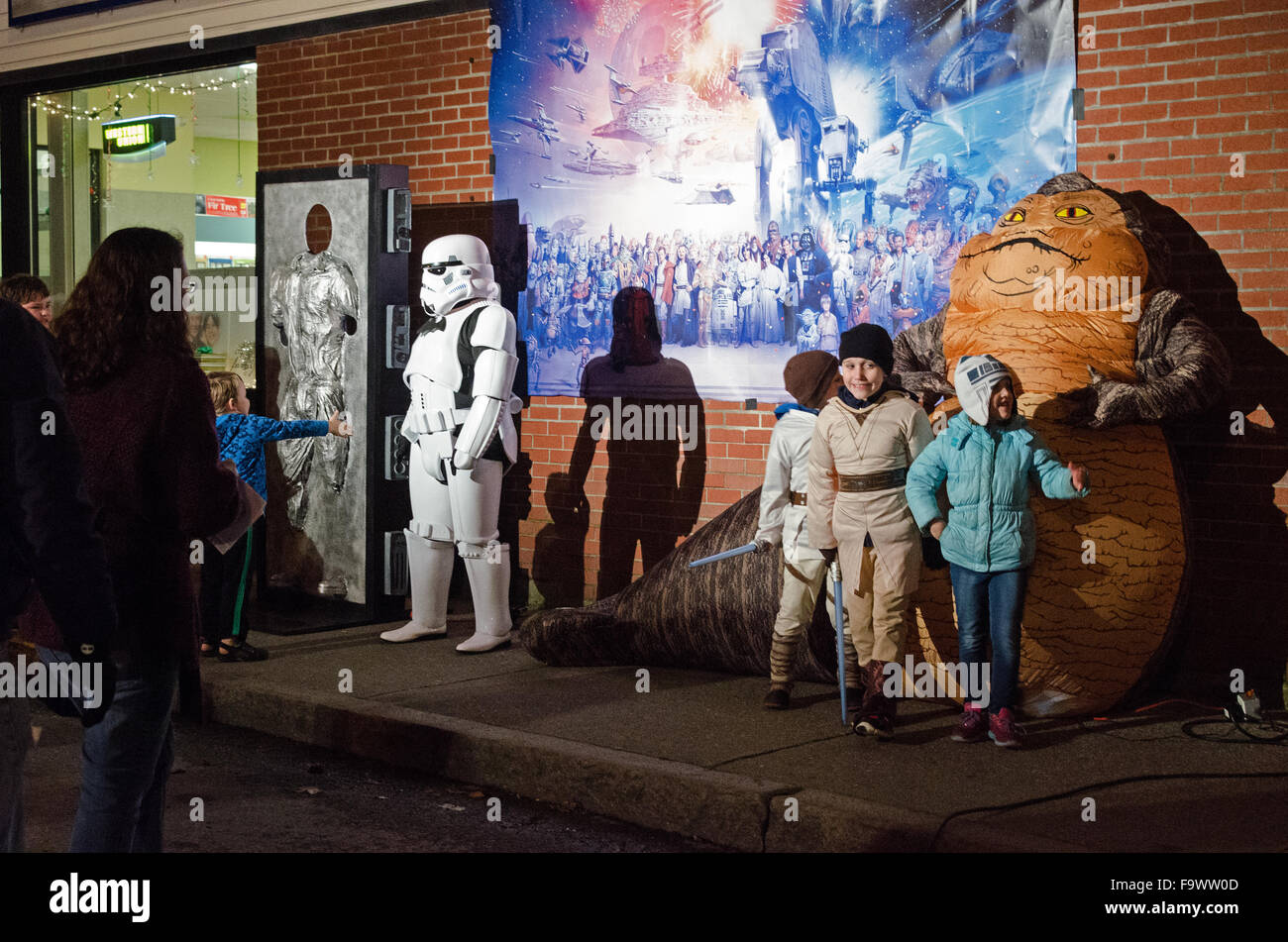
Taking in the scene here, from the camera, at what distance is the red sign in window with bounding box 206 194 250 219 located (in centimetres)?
1145

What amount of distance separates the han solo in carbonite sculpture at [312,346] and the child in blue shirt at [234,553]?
901 millimetres

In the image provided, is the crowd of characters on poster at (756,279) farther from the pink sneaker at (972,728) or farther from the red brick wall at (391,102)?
the pink sneaker at (972,728)

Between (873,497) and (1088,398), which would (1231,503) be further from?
(873,497)

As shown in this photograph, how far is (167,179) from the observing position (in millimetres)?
11867

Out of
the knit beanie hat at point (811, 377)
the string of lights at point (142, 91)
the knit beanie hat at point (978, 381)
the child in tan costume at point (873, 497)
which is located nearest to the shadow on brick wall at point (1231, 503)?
the knit beanie hat at point (978, 381)

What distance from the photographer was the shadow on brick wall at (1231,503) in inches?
258

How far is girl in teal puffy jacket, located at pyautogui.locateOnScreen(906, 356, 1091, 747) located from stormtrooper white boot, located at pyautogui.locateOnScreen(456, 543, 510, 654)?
9.24 ft

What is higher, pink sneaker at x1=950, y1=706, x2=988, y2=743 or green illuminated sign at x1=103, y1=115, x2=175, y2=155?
green illuminated sign at x1=103, y1=115, x2=175, y2=155

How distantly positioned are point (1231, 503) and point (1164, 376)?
940mm

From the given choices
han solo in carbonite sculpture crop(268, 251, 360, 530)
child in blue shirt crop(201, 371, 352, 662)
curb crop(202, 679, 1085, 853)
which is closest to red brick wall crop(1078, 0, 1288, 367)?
curb crop(202, 679, 1085, 853)

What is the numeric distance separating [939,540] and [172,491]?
11.0 ft

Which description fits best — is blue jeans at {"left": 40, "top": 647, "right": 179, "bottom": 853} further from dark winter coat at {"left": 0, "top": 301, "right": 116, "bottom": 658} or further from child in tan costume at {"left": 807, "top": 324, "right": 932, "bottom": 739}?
child in tan costume at {"left": 807, "top": 324, "right": 932, "bottom": 739}

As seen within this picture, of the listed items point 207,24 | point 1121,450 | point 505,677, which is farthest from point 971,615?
point 207,24

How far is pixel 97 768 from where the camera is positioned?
11.7 feet
